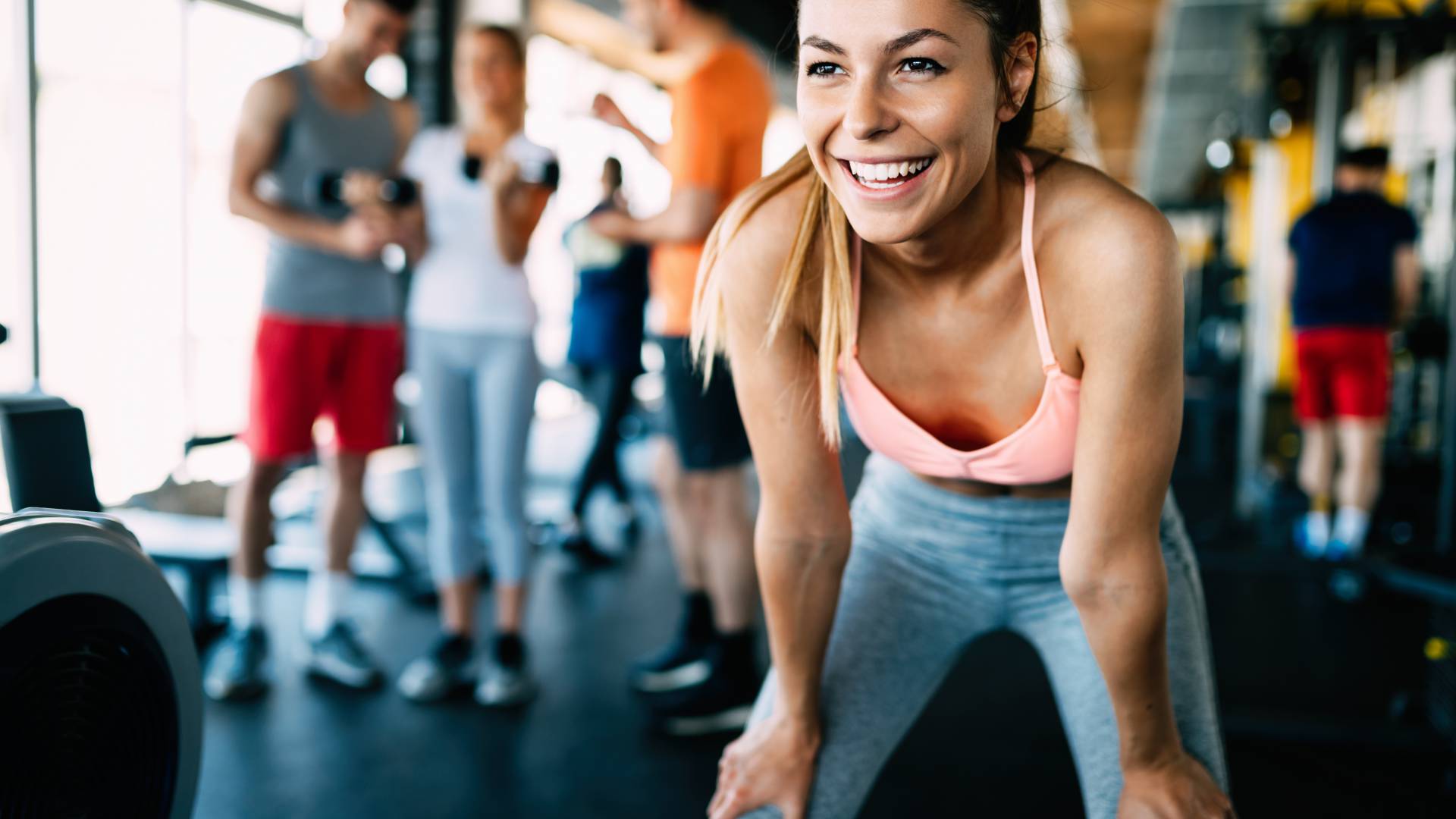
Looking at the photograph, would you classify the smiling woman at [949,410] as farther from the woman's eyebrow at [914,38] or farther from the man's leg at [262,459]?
the man's leg at [262,459]

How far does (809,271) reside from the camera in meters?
0.96

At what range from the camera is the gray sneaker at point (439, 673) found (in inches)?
79.4

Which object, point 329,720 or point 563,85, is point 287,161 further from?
point 563,85

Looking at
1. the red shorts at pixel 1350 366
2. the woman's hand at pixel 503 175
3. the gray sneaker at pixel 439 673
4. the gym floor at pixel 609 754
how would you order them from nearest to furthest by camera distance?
the gym floor at pixel 609 754, the woman's hand at pixel 503 175, the gray sneaker at pixel 439 673, the red shorts at pixel 1350 366

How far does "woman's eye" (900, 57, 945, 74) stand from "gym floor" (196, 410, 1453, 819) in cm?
122

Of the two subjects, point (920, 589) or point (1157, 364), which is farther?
point (920, 589)

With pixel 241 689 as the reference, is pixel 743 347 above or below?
above

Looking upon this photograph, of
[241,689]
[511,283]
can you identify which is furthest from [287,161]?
[241,689]

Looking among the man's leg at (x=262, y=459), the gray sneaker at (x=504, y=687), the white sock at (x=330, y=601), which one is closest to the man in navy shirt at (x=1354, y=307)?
the gray sneaker at (x=504, y=687)

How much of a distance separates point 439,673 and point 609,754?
426 millimetres

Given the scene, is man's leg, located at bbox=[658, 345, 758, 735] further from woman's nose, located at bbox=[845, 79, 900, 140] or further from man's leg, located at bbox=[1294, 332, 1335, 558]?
man's leg, located at bbox=[1294, 332, 1335, 558]

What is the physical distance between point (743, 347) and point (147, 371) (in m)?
3.67

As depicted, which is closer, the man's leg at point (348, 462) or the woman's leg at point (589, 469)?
the man's leg at point (348, 462)

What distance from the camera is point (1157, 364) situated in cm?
85
